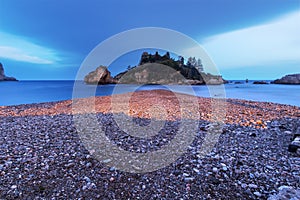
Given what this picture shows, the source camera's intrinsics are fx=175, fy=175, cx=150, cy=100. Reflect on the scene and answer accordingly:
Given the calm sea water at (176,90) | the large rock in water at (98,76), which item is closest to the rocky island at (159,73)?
the large rock in water at (98,76)

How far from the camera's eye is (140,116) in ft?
23.9

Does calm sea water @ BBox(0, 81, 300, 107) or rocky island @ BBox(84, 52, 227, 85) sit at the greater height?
rocky island @ BBox(84, 52, 227, 85)

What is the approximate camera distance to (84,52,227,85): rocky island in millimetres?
39062

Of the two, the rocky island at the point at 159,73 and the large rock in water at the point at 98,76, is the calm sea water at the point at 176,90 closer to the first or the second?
the rocky island at the point at 159,73

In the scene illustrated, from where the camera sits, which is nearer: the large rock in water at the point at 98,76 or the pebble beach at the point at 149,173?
the pebble beach at the point at 149,173

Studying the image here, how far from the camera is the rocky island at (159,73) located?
3906cm

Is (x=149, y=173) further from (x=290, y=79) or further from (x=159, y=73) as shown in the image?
(x=290, y=79)

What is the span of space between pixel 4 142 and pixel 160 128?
4.16 m

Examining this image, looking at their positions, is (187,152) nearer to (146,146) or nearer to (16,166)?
(146,146)

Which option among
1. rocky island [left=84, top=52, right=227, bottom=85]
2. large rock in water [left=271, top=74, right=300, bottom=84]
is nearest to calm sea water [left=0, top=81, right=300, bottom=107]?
rocky island [left=84, top=52, right=227, bottom=85]

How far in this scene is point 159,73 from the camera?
152ft

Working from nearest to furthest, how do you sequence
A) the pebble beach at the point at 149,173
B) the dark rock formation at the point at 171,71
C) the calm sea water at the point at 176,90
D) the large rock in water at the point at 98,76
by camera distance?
1. the pebble beach at the point at 149,173
2. the calm sea water at the point at 176,90
3. the dark rock formation at the point at 171,71
4. the large rock in water at the point at 98,76

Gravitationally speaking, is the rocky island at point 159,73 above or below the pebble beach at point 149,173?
above

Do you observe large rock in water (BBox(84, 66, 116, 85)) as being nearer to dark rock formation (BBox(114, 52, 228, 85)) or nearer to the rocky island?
the rocky island
